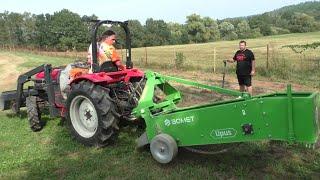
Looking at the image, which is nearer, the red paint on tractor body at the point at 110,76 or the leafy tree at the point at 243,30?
the red paint on tractor body at the point at 110,76

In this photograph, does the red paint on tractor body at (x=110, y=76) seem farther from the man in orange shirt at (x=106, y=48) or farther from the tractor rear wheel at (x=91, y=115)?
the man in orange shirt at (x=106, y=48)

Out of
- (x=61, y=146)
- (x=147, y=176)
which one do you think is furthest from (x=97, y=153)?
(x=147, y=176)

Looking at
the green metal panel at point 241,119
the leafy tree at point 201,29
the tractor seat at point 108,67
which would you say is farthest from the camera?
the leafy tree at point 201,29

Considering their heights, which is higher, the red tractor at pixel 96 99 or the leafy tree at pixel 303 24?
the leafy tree at pixel 303 24

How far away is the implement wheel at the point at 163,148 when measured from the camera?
5.81 meters

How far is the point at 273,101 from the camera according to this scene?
4957 mm

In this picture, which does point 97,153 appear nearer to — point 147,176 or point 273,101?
point 147,176

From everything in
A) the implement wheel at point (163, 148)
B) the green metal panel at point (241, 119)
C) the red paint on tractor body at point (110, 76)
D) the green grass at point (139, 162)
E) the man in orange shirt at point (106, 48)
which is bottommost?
the green grass at point (139, 162)

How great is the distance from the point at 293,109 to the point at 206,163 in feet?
5.60

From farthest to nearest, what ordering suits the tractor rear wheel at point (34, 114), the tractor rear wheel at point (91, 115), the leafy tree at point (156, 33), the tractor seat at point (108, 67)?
the leafy tree at point (156, 33), the tractor rear wheel at point (34, 114), the tractor seat at point (108, 67), the tractor rear wheel at point (91, 115)

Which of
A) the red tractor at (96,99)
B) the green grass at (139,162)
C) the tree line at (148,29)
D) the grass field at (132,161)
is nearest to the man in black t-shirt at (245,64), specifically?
the red tractor at (96,99)

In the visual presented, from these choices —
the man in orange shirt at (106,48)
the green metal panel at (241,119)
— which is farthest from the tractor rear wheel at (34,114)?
the green metal panel at (241,119)

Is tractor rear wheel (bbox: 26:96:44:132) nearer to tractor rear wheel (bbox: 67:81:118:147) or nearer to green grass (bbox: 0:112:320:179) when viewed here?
green grass (bbox: 0:112:320:179)

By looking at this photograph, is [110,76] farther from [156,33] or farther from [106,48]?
[156,33]
